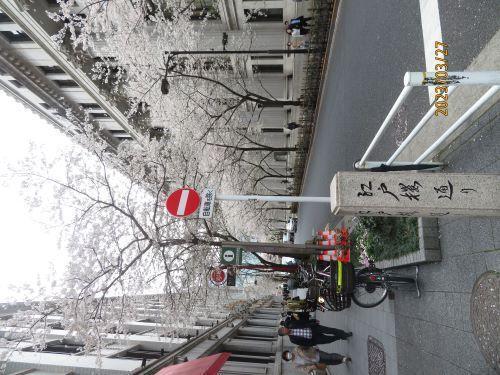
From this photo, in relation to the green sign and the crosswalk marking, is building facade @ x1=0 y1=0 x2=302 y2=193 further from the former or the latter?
the crosswalk marking

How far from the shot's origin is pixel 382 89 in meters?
8.59

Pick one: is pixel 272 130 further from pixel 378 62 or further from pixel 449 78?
pixel 449 78

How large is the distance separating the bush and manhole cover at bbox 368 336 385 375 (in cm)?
211

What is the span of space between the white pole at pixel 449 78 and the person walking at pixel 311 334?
900 centimetres

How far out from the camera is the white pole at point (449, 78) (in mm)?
3473

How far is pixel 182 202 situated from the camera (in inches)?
300

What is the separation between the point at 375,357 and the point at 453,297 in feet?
13.1

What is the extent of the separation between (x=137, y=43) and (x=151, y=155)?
5.65 m

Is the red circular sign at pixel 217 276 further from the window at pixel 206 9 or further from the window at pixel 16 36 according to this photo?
the window at pixel 16 36

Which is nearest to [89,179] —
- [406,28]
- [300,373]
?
[300,373]

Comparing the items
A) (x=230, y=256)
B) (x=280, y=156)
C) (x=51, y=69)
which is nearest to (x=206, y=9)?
(x=51, y=69)

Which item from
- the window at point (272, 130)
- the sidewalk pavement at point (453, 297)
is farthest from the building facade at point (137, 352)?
the window at point (272, 130)

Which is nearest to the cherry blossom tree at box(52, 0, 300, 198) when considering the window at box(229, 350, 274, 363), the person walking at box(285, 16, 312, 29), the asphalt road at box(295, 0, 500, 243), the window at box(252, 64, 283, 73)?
the window at box(252, 64, 283, 73)

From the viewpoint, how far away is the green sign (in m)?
12.1
